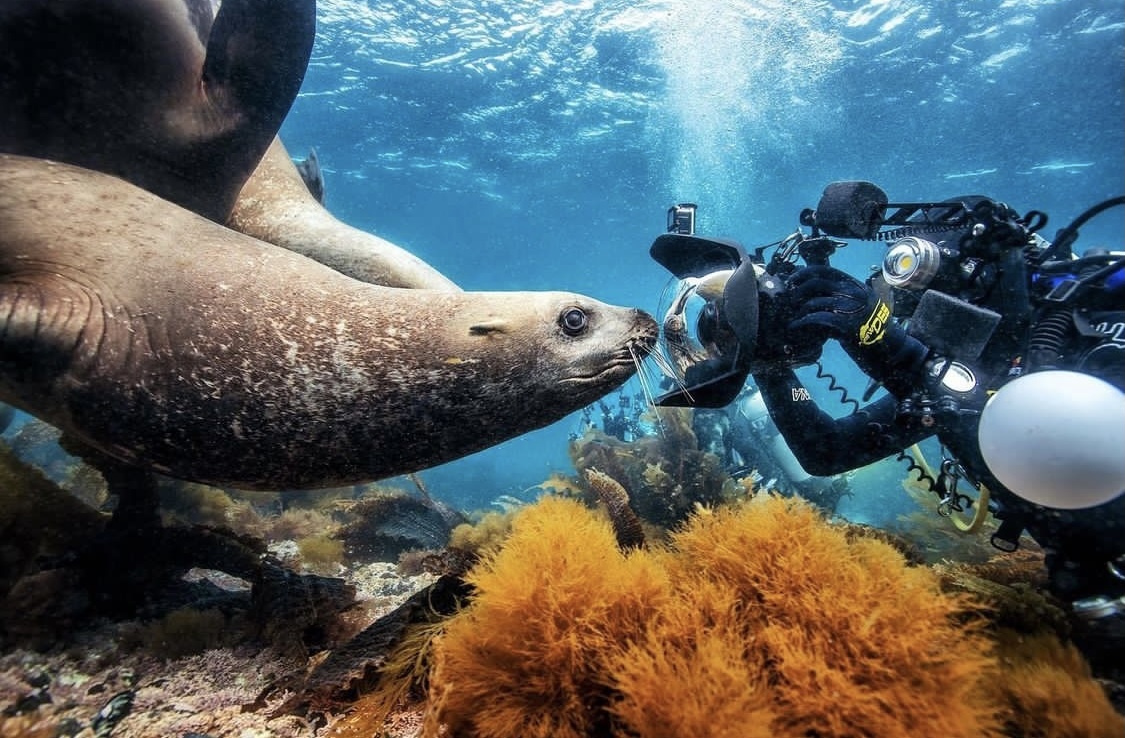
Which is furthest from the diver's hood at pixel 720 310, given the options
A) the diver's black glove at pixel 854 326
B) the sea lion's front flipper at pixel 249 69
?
the sea lion's front flipper at pixel 249 69

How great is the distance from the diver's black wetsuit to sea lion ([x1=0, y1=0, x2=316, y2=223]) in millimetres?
3830

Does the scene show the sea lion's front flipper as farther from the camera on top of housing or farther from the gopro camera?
the gopro camera

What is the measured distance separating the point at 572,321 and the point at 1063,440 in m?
2.23

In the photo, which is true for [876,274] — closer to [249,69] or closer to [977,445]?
[977,445]

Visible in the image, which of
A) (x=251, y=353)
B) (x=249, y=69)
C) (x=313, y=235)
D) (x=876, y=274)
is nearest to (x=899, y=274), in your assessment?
(x=876, y=274)

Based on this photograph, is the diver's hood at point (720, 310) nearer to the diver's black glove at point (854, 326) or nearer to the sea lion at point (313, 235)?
the diver's black glove at point (854, 326)

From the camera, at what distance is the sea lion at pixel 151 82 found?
271cm

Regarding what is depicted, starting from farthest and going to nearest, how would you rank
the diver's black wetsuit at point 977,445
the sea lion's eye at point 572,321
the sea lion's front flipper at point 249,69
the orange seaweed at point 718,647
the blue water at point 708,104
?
the blue water at point 708,104, the sea lion's front flipper at point 249,69, the diver's black wetsuit at point 977,445, the sea lion's eye at point 572,321, the orange seaweed at point 718,647

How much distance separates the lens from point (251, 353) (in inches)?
92.5

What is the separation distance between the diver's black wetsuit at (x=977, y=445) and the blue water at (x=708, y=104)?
14.6m

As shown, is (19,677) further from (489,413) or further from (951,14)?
(951,14)

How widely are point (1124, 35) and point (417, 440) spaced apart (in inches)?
855

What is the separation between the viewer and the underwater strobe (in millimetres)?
2244

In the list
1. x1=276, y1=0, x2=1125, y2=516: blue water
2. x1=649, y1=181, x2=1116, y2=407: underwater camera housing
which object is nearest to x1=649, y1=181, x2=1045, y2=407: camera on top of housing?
x1=649, y1=181, x2=1116, y2=407: underwater camera housing
